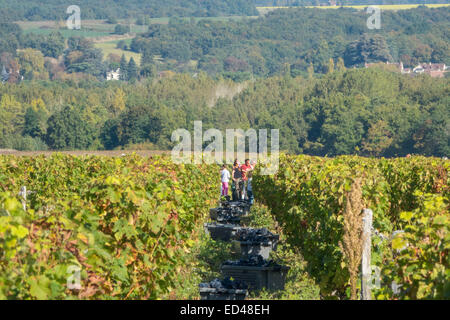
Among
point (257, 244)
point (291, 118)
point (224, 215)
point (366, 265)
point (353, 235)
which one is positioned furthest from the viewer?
point (291, 118)

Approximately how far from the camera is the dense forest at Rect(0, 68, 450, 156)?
102750mm

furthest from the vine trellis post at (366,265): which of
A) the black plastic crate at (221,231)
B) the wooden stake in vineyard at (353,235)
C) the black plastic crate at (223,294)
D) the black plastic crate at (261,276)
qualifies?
the black plastic crate at (221,231)

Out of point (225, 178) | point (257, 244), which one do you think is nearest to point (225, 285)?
point (257, 244)

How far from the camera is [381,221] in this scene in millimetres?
9195

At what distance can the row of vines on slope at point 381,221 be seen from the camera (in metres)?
5.58

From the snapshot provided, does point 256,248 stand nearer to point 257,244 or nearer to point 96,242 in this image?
point 257,244

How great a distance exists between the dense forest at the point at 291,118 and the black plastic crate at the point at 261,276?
79.5m

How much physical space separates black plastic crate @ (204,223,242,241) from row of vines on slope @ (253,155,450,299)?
3.57 feet

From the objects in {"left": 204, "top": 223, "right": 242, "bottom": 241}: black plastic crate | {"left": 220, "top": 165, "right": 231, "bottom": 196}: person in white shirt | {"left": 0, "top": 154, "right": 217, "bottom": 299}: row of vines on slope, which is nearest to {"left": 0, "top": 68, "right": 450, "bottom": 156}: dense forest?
{"left": 220, "top": 165, "right": 231, "bottom": 196}: person in white shirt

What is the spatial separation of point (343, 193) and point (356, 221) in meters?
1.59

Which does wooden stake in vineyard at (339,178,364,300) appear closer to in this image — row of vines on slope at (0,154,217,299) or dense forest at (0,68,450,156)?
row of vines on slope at (0,154,217,299)

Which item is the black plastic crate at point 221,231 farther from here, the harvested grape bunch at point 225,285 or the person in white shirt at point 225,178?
the person in white shirt at point 225,178

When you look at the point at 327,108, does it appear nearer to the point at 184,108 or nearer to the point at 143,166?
the point at 184,108

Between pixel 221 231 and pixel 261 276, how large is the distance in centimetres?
511
